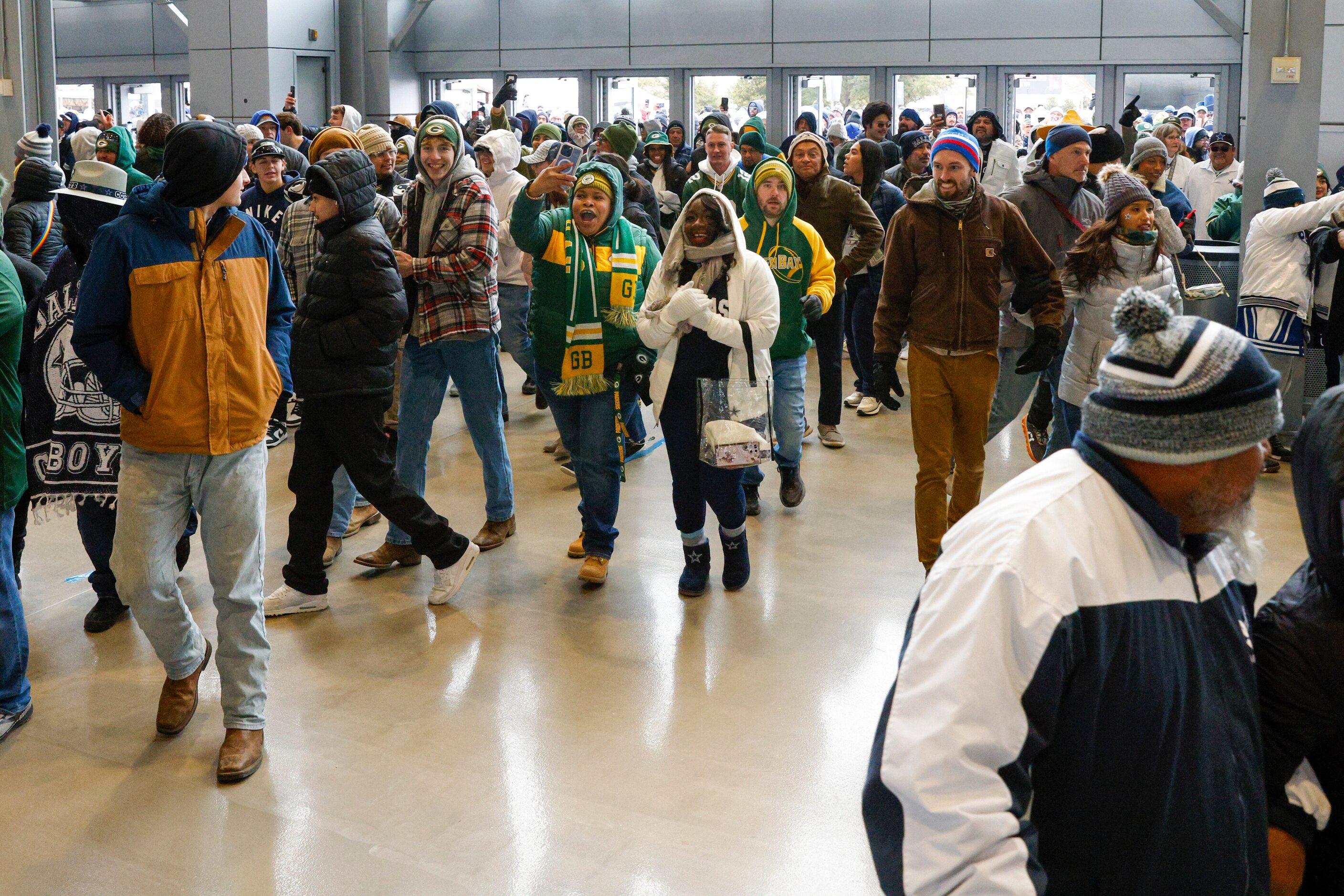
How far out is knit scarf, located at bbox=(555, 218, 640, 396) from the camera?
16.9ft


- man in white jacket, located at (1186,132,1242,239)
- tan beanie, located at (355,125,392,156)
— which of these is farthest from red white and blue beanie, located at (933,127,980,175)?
man in white jacket, located at (1186,132,1242,239)

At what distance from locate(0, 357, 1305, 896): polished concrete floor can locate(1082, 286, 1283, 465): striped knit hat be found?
6.33 ft

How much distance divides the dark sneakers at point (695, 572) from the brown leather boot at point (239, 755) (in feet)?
6.40

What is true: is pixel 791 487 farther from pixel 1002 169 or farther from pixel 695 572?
pixel 1002 169

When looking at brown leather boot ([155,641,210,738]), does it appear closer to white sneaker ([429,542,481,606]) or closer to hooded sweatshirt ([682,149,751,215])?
white sneaker ([429,542,481,606])

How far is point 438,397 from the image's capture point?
550 cm

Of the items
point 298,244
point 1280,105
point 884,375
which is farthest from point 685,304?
point 1280,105

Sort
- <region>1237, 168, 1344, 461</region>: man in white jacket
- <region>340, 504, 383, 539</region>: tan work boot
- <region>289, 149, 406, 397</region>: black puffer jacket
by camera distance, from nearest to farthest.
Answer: <region>289, 149, 406, 397</region>: black puffer jacket
<region>340, 504, 383, 539</region>: tan work boot
<region>1237, 168, 1344, 461</region>: man in white jacket

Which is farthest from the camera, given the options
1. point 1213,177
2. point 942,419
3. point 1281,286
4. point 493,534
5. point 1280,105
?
point 1213,177

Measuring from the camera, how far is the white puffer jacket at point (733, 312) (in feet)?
16.2

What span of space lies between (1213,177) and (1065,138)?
6633 millimetres

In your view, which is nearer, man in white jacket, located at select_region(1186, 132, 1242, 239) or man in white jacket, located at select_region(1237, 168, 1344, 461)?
man in white jacket, located at select_region(1237, 168, 1344, 461)

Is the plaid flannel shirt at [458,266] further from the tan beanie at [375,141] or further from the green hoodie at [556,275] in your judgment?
the tan beanie at [375,141]

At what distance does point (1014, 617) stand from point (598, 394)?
3.74 meters
